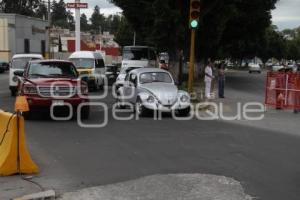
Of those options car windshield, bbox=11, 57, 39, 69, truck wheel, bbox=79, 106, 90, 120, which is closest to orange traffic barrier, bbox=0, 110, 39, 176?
truck wheel, bbox=79, 106, 90, 120

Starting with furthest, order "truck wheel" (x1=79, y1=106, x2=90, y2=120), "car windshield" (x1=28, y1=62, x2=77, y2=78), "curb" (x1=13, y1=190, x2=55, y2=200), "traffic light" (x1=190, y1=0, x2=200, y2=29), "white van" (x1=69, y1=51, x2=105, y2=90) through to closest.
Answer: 1. "white van" (x1=69, y1=51, x2=105, y2=90)
2. "traffic light" (x1=190, y1=0, x2=200, y2=29)
3. "car windshield" (x1=28, y1=62, x2=77, y2=78)
4. "truck wheel" (x1=79, y1=106, x2=90, y2=120)
5. "curb" (x1=13, y1=190, x2=55, y2=200)

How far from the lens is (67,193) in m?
7.66

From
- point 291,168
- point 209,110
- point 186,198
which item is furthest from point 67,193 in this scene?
point 209,110

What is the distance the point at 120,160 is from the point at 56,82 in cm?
646

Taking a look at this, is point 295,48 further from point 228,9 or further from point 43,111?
point 43,111

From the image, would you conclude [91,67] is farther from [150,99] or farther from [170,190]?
[170,190]

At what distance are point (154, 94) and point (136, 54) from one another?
65.3ft

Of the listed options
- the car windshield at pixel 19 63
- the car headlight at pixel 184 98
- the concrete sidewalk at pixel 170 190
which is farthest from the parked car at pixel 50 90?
the car windshield at pixel 19 63

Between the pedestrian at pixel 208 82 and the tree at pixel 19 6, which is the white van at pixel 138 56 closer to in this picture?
the pedestrian at pixel 208 82

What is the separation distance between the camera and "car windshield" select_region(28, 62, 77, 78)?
659 inches

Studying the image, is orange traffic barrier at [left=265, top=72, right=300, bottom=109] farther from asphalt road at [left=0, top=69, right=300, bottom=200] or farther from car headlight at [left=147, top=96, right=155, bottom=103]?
car headlight at [left=147, top=96, right=155, bottom=103]

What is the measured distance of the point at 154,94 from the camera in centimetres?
1728

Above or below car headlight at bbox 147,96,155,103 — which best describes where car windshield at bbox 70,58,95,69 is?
above

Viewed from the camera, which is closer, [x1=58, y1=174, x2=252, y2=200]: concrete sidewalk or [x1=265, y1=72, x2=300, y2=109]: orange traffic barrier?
Answer: [x1=58, y1=174, x2=252, y2=200]: concrete sidewalk
